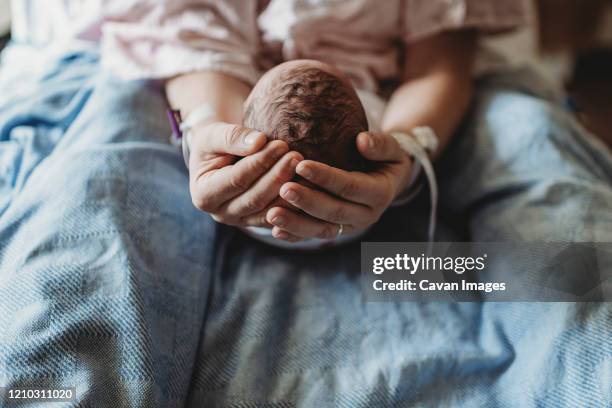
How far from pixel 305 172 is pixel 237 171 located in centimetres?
8

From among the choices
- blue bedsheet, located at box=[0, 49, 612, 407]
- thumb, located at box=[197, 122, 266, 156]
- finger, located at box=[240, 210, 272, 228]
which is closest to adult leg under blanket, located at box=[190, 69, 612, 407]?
blue bedsheet, located at box=[0, 49, 612, 407]

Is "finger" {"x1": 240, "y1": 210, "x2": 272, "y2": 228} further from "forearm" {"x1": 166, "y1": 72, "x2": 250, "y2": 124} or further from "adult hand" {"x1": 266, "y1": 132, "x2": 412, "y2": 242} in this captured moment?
"forearm" {"x1": 166, "y1": 72, "x2": 250, "y2": 124}

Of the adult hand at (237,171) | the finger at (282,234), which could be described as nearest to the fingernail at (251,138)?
the adult hand at (237,171)

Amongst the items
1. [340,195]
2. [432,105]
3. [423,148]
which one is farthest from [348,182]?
[432,105]

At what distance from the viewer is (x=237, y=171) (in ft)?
1.85

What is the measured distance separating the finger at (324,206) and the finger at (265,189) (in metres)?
0.01

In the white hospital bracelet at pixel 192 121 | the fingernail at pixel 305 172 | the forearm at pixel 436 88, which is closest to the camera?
the fingernail at pixel 305 172

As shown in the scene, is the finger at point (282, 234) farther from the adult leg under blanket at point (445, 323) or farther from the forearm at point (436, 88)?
the forearm at point (436, 88)

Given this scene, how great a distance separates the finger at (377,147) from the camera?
578mm

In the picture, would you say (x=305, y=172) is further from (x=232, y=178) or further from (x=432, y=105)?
(x=432, y=105)

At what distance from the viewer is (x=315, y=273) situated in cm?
75

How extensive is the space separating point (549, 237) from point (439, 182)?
0.83 ft

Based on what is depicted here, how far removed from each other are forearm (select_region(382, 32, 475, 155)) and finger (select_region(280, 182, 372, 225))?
0.69 feet

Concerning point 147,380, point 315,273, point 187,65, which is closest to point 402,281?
point 315,273
